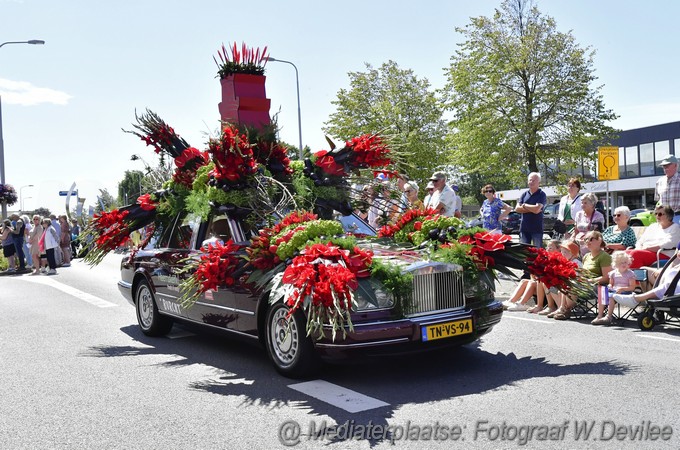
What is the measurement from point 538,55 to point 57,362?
26.0m

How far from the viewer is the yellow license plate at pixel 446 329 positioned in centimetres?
558

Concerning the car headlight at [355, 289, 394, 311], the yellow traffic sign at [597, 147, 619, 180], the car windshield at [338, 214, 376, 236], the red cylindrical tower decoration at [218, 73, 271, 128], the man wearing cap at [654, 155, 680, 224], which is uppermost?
the red cylindrical tower decoration at [218, 73, 271, 128]

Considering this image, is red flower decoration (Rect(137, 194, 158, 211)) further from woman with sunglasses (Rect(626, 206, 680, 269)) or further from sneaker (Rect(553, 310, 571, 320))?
woman with sunglasses (Rect(626, 206, 680, 269))

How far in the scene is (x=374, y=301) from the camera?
5484mm

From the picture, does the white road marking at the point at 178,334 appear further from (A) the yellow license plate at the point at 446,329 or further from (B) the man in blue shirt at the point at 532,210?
(B) the man in blue shirt at the point at 532,210

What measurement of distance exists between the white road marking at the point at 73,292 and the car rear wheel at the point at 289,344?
20.9 feet

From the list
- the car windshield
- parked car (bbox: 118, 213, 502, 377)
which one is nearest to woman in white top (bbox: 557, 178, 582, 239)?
the car windshield

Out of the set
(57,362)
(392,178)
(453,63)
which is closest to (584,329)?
(392,178)

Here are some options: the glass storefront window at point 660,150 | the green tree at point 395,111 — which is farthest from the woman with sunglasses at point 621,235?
the glass storefront window at point 660,150

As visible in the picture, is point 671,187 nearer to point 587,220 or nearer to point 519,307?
point 587,220

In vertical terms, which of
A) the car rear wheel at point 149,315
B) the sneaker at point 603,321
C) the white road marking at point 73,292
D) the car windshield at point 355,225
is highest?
the car windshield at point 355,225

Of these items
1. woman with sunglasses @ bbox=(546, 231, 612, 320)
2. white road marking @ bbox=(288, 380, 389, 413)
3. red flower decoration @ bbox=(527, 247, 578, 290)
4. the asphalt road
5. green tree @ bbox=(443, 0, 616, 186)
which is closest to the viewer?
the asphalt road

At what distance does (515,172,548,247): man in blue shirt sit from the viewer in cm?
1094

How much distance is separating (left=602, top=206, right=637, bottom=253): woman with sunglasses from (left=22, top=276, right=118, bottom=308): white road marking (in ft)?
27.2
